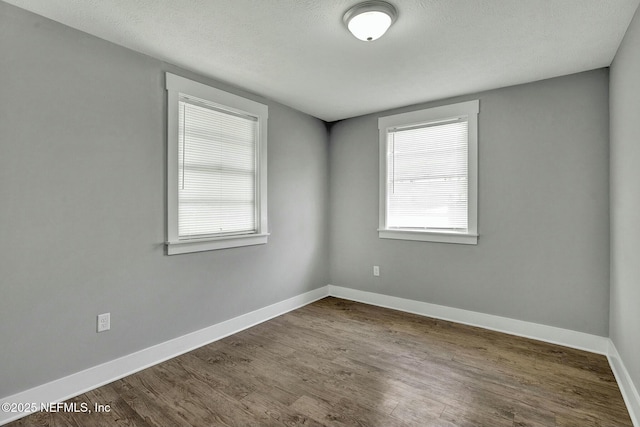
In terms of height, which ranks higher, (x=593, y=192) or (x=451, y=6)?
(x=451, y=6)

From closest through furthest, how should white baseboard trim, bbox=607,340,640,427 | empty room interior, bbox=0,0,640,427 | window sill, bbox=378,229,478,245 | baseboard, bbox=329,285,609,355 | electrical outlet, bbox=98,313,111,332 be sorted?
white baseboard trim, bbox=607,340,640,427, empty room interior, bbox=0,0,640,427, electrical outlet, bbox=98,313,111,332, baseboard, bbox=329,285,609,355, window sill, bbox=378,229,478,245

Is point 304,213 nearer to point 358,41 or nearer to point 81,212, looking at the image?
point 358,41

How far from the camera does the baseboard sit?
112 inches

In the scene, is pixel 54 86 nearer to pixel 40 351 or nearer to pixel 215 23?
pixel 215 23

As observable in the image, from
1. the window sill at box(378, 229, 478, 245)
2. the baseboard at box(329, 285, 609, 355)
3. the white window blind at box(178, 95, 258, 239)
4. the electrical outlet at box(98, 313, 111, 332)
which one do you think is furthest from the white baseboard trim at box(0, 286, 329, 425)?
the window sill at box(378, 229, 478, 245)

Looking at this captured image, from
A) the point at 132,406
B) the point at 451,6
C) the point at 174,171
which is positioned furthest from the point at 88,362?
the point at 451,6

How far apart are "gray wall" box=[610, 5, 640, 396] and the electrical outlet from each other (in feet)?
11.2

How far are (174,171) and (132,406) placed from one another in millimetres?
1711

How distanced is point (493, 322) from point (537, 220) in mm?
1112

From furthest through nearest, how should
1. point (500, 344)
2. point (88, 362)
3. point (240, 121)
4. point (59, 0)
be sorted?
1. point (240, 121)
2. point (500, 344)
3. point (88, 362)
4. point (59, 0)

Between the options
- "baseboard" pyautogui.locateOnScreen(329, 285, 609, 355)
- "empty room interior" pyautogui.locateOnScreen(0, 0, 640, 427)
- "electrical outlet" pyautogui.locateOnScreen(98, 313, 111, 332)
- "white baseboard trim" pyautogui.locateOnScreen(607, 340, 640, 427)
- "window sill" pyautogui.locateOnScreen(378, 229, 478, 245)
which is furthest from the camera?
"window sill" pyautogui.locateOnScreen(378, 229, 478, 245)

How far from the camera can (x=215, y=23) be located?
6.98 ft

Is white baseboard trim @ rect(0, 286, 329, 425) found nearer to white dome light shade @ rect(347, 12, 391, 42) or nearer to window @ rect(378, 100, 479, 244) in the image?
window @ rect(378, 100, 479, 244)

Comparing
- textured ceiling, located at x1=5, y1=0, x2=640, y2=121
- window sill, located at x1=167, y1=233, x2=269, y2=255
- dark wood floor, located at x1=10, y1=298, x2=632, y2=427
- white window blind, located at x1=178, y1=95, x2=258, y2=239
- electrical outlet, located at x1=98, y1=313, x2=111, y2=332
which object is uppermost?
textured ceiling, located at x1=5, y1=0, x2=640, y2=121
